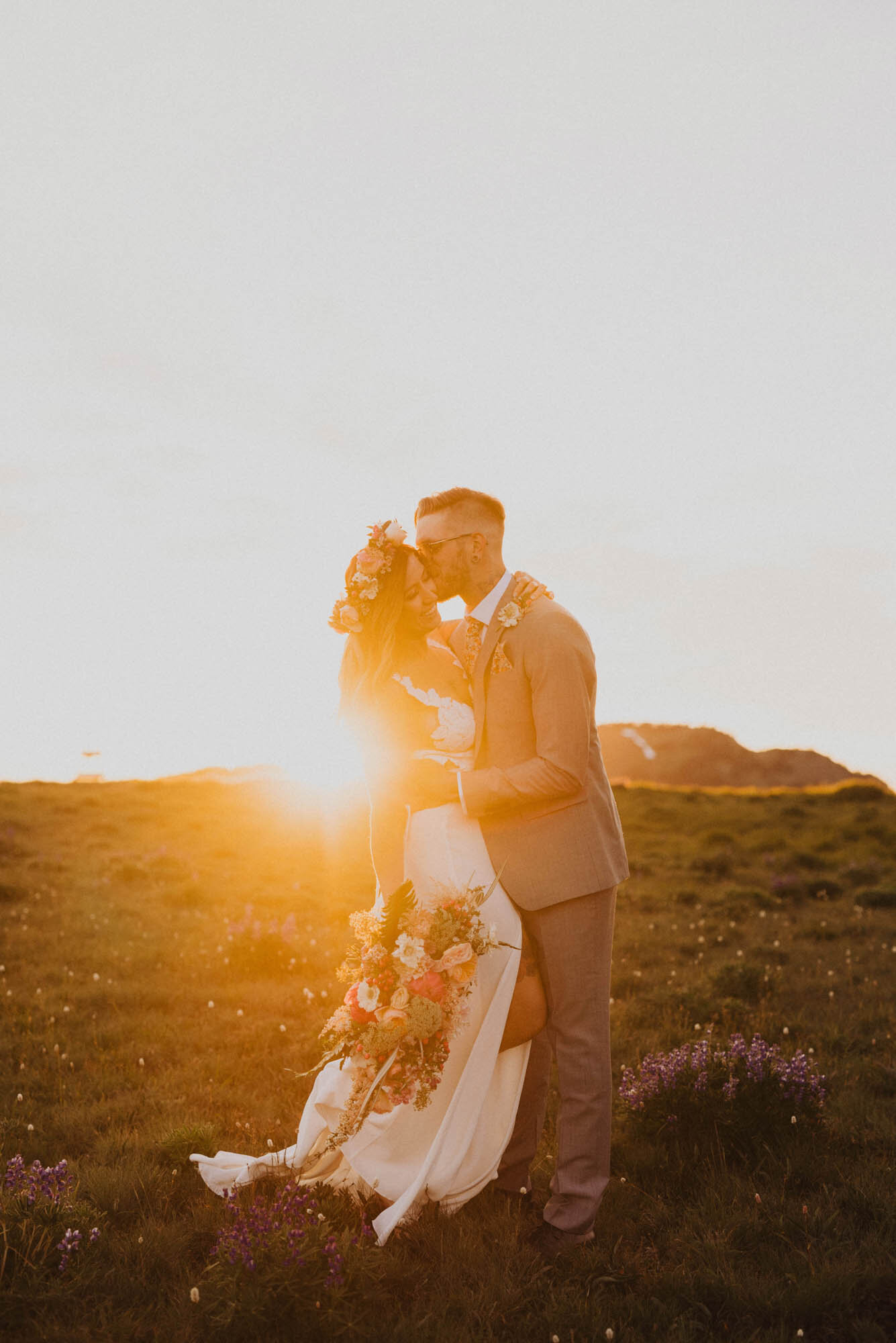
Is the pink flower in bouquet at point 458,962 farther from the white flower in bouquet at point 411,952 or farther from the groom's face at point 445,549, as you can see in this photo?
the groom's face at point 445,549

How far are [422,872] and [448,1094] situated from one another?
3.89ft

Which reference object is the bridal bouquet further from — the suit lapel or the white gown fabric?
the suit lapel

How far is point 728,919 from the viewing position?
13.3 metres

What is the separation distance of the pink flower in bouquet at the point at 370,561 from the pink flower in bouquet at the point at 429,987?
2.11 metres

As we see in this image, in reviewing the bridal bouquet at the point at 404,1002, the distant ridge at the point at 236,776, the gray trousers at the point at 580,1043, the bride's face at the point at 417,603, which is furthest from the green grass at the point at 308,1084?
the distant ridge at the point at 236,776

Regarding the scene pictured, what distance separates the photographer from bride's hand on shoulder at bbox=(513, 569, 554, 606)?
16.8 ft

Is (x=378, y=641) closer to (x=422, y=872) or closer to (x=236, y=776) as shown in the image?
(x=422, y=872)

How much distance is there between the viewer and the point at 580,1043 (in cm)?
509

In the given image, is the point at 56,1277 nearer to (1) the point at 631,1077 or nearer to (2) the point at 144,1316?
(2) the point at 144,1316

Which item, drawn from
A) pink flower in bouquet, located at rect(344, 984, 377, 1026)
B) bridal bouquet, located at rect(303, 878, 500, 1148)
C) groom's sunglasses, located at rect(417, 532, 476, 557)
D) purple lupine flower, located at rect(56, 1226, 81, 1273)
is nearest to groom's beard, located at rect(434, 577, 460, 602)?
groom's sunglasses, located at rect(417, 532, 476, 557)

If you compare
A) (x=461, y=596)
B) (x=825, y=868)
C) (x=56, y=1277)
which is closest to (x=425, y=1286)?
(x=56, y=1277)

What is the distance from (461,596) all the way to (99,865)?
42.7 feet

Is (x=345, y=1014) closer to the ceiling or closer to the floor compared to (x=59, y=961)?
closer to the ceiling

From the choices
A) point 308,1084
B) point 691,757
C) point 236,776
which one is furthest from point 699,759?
point 308,1084
